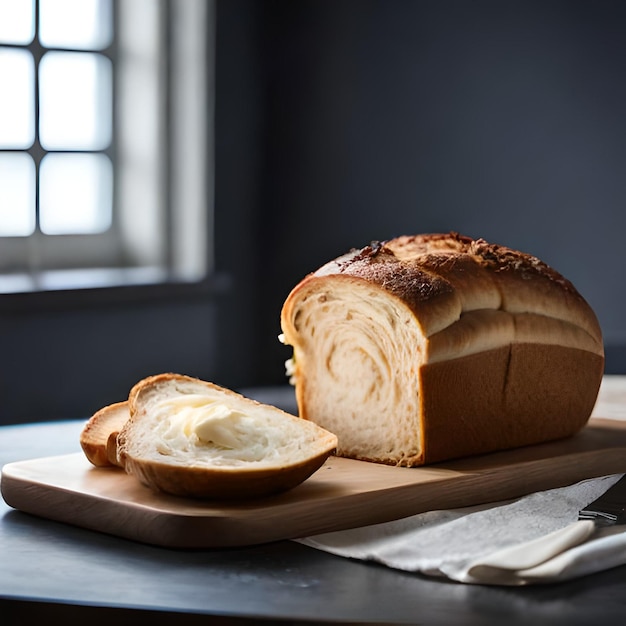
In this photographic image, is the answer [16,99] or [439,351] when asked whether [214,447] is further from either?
[16,99]

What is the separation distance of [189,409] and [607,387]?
130 centimetres

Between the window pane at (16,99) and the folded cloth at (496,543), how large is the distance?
3.13 metres

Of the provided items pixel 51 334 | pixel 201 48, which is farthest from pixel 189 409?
pixel 201 48

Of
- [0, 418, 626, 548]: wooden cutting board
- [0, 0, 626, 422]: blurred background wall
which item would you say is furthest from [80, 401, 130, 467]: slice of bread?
[0, 0, 626, 422]: blurred background wall

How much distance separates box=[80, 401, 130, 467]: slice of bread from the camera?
57.4 inches

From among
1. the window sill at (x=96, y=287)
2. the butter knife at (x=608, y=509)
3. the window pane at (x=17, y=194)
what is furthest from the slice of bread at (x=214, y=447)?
the window pane at (x=17, y=194)

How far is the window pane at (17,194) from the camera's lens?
4.12 meters

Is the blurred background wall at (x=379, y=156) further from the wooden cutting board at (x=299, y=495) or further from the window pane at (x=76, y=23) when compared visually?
the wooden cutting board at (x=299, y=495)

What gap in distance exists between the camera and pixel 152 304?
432 cm

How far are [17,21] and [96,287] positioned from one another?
3.35ft

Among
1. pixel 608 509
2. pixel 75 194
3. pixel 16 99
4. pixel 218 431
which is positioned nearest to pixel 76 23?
pixel 16 99

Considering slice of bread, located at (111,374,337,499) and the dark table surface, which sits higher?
slice of bread, located at (111,374,337,499)

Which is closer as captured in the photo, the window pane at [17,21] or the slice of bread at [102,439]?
the slice of bread at [102,439]

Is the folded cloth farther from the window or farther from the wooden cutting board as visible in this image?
the window
